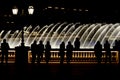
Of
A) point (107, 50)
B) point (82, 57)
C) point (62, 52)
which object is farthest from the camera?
point (82, 57)

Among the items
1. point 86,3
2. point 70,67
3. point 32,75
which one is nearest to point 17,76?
point 32,75

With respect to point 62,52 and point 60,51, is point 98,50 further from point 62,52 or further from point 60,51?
point 60,51

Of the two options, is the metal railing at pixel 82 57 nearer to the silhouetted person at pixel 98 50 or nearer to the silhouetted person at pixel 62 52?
the silhouetted person at pixel 62 52

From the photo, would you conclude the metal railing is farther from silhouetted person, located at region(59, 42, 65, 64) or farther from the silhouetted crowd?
silhouetted person, located at region(59, 42, 65, 64)

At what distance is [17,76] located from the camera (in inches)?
867

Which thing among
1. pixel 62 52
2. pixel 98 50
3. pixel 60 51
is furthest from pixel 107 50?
pixel 60 51

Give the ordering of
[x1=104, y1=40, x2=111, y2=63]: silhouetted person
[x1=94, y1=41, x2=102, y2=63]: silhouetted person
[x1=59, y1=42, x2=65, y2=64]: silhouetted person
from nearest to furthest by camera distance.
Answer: [x1=94, y1=41, x2=102, y2=63]: silhouetted person
[x1=104, y1=40, x2=111, y2=63]: silhouetted person
[x1=59, y1=42, x2=65, y2=64]: silhouetted person

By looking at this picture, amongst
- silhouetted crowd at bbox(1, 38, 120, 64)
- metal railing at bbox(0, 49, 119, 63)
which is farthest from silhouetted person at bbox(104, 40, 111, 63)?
metal railing at bbox(0, 49, 119, 63)

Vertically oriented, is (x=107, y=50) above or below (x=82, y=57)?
above

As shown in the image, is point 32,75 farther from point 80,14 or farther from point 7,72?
point 80,14

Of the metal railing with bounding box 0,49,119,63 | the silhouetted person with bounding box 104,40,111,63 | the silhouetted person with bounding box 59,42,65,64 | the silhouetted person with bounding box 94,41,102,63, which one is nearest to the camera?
the silhouetted person with bounding box 94,41,102,63

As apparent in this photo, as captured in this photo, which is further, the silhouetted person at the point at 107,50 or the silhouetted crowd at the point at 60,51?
the silhouetted person at the point at 107,50

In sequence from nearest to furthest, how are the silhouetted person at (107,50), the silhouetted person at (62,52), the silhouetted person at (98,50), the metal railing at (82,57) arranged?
the silhouetted person at (98,50)
the silhouetted person at (107,50)
the silhouetted person at (62,52)
the metal railing at (82,57)

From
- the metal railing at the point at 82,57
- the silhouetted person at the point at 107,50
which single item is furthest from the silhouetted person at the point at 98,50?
the metal railing at the point at 82,57
